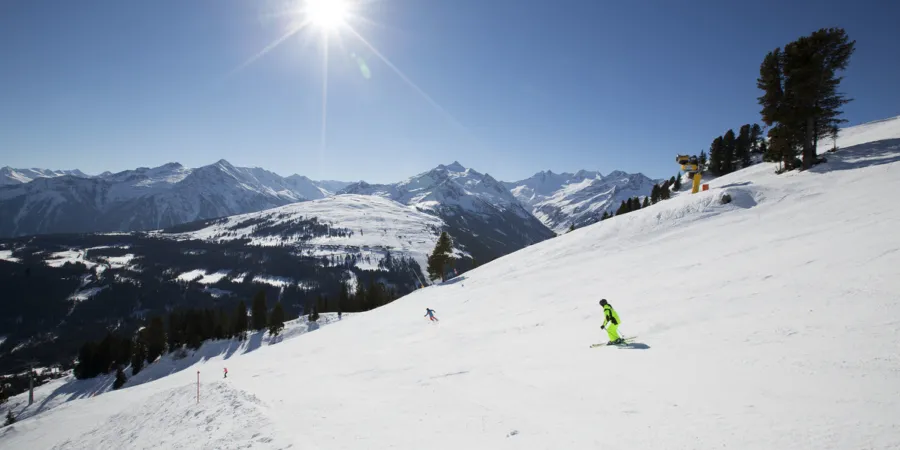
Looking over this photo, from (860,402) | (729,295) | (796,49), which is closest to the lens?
(860,402)

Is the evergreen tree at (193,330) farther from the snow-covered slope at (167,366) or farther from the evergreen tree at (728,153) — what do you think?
the evergreen tree at (728,153)

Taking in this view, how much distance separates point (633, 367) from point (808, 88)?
4386 cm

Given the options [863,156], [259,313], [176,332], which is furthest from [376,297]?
[863,156]

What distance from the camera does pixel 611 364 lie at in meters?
11.4

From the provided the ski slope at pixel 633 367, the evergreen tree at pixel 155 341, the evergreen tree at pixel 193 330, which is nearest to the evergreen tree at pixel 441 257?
the ski slope at pixel 633 367

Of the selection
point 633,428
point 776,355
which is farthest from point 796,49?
point 633,428

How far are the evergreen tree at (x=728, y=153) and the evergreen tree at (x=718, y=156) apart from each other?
254mm

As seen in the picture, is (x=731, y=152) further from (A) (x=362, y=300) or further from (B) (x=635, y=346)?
(A) (x=362, y=300)

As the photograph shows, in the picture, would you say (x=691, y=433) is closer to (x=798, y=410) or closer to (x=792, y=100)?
(x=798, y=410)

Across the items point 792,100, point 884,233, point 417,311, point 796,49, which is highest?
point 796,49

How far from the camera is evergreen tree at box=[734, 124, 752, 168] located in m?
69.5

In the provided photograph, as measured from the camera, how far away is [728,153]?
69.8 m

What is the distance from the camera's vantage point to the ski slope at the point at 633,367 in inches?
291

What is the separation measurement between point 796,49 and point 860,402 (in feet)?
154
